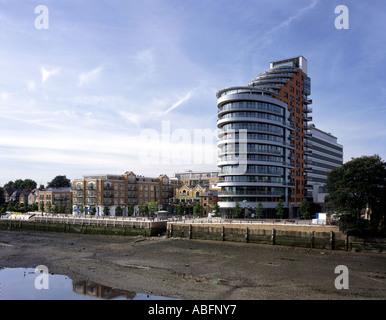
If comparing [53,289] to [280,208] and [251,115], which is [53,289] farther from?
[251,115]

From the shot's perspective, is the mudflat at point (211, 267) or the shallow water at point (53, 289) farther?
the mudflat at point (211, 267)

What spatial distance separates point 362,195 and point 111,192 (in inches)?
3155

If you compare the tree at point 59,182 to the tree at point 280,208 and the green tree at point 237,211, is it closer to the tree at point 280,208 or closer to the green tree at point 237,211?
the green tree at point 237,211

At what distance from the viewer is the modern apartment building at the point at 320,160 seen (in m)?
102

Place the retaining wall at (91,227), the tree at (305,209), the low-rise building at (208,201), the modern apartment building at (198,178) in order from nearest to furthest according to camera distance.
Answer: the retaining wall at (91,227) < the tree at (305,209) < the low-rise building at (208,201) < the modern apartment building at (198,178)

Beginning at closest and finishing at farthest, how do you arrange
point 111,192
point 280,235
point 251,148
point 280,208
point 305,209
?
point 280,235, point 280,208, point 305,209, point 251,148, point 111,192

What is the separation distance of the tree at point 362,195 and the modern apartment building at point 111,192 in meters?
72.9

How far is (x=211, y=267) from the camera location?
3556 cm

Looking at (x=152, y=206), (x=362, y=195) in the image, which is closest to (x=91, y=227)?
(x=152, y=206)

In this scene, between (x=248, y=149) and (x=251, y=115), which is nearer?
(x=248, y=149)

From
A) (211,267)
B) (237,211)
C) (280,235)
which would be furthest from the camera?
(237,211)

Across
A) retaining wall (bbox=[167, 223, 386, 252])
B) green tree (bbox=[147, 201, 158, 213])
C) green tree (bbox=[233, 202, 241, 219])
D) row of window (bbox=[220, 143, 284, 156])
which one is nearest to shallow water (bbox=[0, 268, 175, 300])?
retaining wall (bbox=[167, 223, 386, 252])

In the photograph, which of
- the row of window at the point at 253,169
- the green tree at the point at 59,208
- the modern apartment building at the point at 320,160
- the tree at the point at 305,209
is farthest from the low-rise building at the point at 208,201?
the green tree at the point at 59,208
